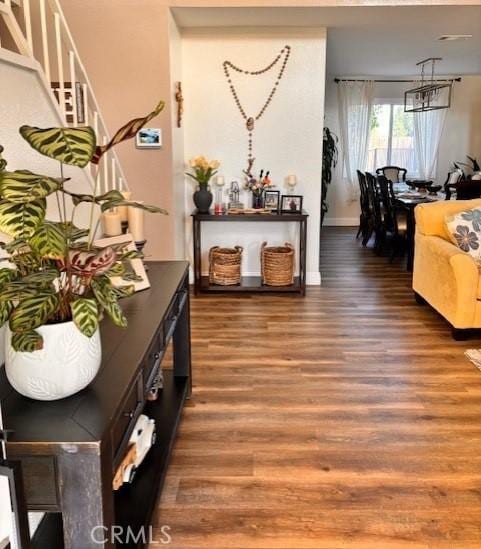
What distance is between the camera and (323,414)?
279 cm

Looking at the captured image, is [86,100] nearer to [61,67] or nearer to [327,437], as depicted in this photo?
[61,67]

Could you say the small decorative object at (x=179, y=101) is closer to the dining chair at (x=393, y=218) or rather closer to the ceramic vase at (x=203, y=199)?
the ceramic vase at (x=203, y=199)

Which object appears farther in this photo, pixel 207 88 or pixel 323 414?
A: pixel 207 88

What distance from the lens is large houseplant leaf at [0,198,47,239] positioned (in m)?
1.15

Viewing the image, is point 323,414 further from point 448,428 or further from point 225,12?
point 225,12

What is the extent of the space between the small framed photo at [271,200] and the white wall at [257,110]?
0.18 meters

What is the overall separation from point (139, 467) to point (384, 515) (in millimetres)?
963

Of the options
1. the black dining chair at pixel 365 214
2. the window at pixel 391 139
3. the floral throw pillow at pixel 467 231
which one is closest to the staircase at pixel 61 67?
the floral throw pillow at pixel 467 231

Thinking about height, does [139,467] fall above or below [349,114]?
below

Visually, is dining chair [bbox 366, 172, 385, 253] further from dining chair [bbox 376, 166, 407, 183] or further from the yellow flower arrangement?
the yellow flower arrangement

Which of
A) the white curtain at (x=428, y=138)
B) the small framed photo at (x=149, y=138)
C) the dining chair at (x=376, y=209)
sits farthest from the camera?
the white curtain at (x=428, y=138)

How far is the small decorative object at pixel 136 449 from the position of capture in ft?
6.19

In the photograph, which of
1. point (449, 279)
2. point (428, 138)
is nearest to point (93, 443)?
point (449, 279)

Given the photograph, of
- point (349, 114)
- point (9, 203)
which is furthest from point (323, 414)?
point (349, 114)
